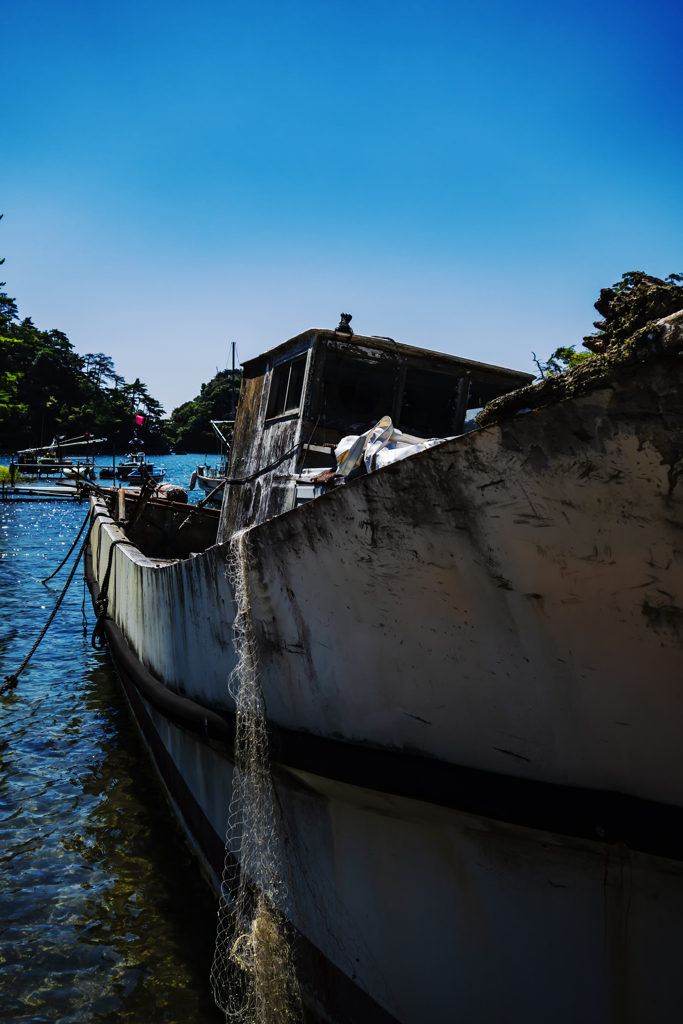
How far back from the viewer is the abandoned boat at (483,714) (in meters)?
1.59

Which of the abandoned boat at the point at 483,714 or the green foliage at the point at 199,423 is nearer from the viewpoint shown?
the abandoned boat at the point at 483,714

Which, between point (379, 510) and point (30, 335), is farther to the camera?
point (30, 335)

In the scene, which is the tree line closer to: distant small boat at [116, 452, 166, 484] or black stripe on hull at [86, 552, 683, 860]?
distant small boat at [116, 452, 166, 484]

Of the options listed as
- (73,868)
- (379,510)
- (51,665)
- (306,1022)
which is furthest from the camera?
(51,665)

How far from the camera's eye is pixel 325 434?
530 cm

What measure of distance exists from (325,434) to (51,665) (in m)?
5.99

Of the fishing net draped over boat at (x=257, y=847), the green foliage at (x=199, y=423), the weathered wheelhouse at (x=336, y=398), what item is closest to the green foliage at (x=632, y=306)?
the fishing net draped over boat at (x=257, y=847)

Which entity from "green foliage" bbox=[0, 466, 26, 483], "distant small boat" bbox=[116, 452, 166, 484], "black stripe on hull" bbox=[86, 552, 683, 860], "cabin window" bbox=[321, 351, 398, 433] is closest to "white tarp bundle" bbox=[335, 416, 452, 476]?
"cabin window" bbox=[321, 351, 398, 433]

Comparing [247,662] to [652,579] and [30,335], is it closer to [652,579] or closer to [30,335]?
[652,579]

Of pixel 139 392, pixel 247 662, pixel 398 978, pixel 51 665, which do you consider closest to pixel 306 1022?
pixel 398 978

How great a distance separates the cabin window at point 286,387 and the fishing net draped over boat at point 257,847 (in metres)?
2.94

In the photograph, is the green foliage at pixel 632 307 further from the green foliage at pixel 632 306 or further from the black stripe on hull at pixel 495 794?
the black stripe on hull at pixel 495 794

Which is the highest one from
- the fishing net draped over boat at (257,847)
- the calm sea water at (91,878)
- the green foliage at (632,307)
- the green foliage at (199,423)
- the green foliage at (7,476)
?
the green foliage at (199,423)

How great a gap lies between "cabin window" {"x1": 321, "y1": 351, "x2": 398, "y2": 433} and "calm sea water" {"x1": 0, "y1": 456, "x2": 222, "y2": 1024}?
345cm
